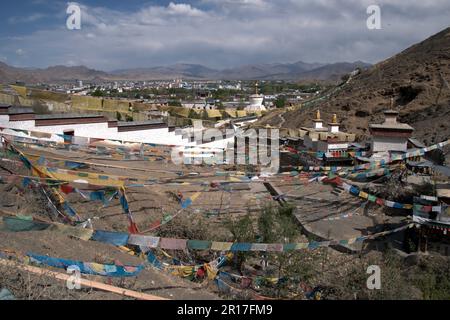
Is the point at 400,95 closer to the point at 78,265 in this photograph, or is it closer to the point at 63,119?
the point at 63,119

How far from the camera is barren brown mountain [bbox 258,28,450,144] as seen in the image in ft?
96.3

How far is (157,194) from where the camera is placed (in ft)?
39.4

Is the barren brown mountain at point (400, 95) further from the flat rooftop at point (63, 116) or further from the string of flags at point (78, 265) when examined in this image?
the string of flags at point (78, 265)

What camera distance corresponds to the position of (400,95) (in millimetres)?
33812

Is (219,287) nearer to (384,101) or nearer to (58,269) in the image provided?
(58,269)

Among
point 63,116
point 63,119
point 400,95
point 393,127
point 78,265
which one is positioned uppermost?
point 400,95

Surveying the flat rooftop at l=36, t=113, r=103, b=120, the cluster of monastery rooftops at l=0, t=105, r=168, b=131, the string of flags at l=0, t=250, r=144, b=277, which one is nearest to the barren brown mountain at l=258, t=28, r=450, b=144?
the cluster of monastery rooftops at l=0, t=105, r=168, b=131

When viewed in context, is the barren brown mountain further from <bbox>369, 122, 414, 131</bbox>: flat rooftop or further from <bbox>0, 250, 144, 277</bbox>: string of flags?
<bbox>0, 250, 144, 277</bbox>: string of flags

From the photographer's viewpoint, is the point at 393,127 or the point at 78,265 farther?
the point at 393,127

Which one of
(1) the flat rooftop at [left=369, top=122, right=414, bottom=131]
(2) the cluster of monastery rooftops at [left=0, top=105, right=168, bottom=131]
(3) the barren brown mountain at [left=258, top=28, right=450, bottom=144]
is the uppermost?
(3) the barren brown mountain at [left=258, top=28, right=450, bottom=144]

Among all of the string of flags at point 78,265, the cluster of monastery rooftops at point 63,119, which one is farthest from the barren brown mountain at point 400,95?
the string of flags at point 78,265

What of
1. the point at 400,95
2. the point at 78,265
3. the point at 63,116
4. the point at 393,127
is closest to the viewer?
the point at 78,265

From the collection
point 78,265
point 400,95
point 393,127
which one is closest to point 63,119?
point 78,265

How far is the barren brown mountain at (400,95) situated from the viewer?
29344 millimetres
